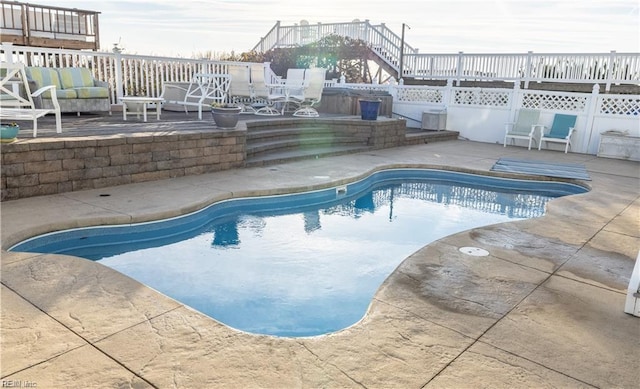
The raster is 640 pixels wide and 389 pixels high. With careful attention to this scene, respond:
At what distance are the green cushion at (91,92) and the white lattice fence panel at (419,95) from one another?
24.7ft

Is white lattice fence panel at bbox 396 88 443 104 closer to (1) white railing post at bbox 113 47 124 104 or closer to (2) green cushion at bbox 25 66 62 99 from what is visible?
(1) white railing post at bbox 113 47 124 104

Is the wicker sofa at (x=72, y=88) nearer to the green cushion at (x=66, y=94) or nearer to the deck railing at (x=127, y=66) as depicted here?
the green cushion at (x=66, y=94)

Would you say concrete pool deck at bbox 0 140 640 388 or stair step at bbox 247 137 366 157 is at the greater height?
stair step at bbox 247 137 366 157

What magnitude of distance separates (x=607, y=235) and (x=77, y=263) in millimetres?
4370

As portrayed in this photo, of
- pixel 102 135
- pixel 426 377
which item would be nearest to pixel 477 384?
pixel 426 377

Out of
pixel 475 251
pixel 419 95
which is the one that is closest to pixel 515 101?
pixel 419 95

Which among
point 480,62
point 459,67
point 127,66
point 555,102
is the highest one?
point 480,62

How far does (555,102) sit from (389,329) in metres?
9.78

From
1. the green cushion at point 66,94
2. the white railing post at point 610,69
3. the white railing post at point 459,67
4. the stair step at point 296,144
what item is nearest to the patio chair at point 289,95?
the stair step at point 296,144

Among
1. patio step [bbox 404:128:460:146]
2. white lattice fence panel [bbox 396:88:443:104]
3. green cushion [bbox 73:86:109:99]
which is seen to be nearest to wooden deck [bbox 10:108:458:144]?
green cushion [bbox 73:86:109:99]

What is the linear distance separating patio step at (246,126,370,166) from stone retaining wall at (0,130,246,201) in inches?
26.2

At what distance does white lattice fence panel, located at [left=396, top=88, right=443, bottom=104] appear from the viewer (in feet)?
40.0

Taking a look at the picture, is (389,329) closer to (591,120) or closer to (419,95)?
(591,120)

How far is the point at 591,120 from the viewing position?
32.6 feet
